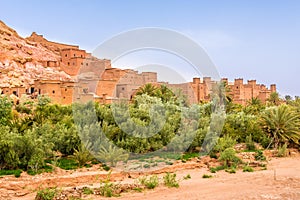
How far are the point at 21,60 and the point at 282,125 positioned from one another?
34.0 meters

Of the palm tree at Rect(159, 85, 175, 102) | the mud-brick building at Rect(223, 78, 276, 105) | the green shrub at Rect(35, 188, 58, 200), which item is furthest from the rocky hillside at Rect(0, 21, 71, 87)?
the green shrub at Rect(35, 188, 58, 200)

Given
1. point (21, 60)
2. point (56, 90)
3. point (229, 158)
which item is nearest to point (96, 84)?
point (56, 90)

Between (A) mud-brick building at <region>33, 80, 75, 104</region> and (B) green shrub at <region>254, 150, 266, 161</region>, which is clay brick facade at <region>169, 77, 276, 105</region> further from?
(B) green shrub at <region>254, 150, 266, 161</region>

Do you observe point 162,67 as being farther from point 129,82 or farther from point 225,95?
point 129,82

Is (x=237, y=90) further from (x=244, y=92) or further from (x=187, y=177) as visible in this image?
(x=187, y=177)

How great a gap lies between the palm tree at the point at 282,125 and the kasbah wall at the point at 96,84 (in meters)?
12.4

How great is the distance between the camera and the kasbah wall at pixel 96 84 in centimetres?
3338

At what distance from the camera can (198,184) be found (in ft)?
40.5

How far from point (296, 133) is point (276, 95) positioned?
22569mm

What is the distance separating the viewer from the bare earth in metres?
10.6

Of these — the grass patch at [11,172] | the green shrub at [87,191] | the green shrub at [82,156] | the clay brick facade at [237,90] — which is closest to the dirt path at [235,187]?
the green shrub at [87,191]

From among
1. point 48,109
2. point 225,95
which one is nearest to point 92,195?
point 48,109

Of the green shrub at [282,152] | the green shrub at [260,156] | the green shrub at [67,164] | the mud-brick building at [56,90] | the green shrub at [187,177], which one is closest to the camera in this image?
the green shrub at [187,177]

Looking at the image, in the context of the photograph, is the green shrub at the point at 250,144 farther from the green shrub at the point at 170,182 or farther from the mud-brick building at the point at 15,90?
the mud-brick building at the point at 15,90
